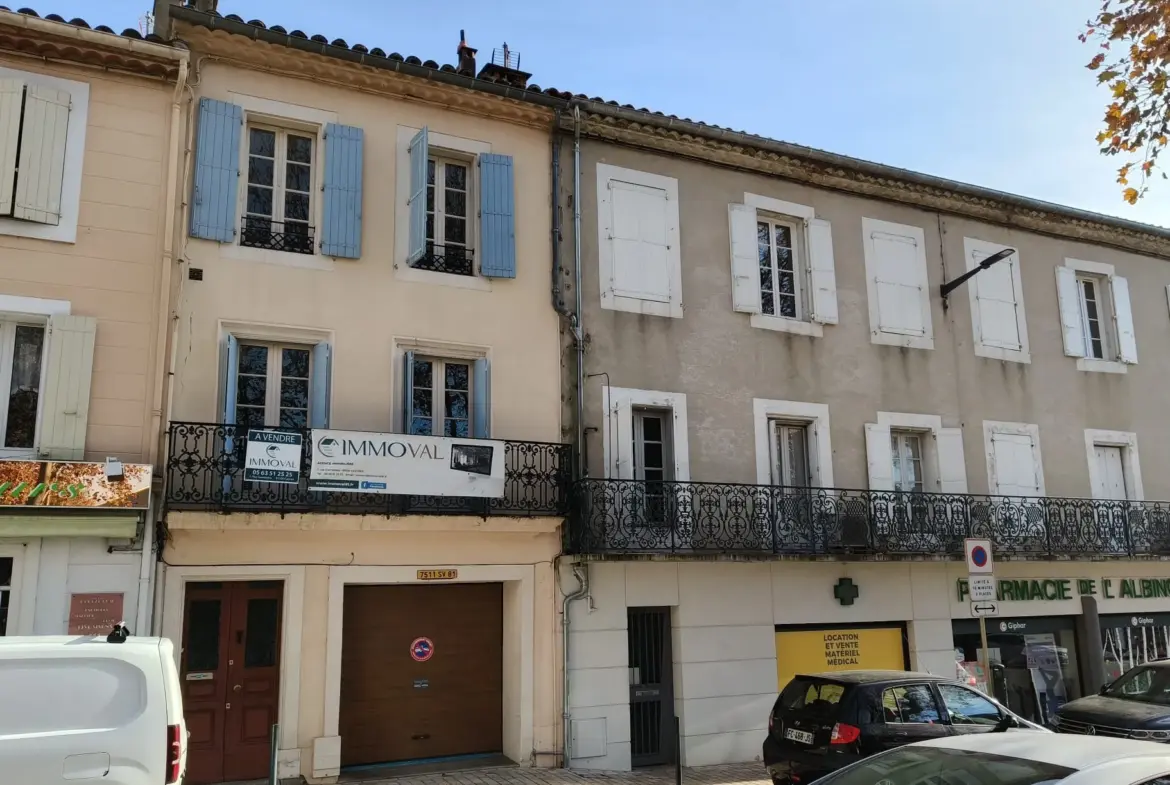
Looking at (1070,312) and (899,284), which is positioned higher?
(899,284)

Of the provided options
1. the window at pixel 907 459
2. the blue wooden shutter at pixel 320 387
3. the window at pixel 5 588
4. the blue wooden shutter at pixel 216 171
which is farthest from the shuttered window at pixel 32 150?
the window at pixel 907 459

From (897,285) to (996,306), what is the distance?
226cm

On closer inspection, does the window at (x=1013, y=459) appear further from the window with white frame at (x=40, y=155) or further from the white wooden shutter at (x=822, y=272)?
the window with white frame at (x=40, y=155)

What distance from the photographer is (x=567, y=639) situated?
479 inches

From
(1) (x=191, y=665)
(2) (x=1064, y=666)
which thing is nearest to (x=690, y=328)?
(1) (x=191, y=665)

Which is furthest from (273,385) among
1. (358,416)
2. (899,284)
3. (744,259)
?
(899,284)

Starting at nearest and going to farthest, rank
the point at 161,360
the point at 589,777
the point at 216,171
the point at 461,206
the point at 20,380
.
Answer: the point at 20,380
the point at 161,360
the point at 216,171
the point at 589,777
the point at 461,206

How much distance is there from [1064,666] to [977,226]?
7859 millimetres

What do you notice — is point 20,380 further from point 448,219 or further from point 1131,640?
point 1131,640

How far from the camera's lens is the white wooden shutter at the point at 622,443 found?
512 inches

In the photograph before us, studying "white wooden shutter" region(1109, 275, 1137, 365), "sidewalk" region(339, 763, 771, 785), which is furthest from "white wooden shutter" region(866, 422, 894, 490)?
"white wooden shutter" region(1109, 275, 1137, 365)

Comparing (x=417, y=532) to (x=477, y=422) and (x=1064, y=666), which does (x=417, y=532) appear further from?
(x=1064, y=666)

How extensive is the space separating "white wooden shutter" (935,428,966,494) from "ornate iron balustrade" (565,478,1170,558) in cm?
37

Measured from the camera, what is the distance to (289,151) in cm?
1229
